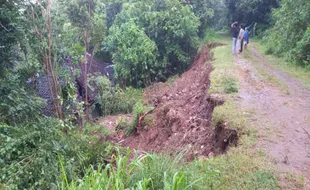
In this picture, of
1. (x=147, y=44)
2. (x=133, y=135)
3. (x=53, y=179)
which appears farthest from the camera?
(x=147, y=44)

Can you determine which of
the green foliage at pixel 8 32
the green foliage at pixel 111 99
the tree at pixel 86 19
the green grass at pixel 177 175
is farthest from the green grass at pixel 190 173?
the green foliage at pixel 111 99

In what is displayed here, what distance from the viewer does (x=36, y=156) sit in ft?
14.9

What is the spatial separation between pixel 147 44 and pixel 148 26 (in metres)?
1.71

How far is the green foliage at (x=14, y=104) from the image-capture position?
5.41 m

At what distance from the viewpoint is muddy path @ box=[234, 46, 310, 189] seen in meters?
3.97

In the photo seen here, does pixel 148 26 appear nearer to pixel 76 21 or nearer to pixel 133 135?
pixel 76 21

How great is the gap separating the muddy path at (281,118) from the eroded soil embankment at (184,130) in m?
0.64

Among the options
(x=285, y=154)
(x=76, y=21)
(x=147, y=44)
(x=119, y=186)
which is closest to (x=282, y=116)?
(x=285, y=154)

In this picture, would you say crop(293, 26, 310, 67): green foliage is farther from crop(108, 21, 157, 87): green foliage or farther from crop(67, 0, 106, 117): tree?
Answer: crop(67, 0, 106, 117): tree

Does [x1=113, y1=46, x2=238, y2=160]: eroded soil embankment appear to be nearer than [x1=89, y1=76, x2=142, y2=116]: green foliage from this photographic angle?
Yes

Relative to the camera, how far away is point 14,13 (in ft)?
20.1

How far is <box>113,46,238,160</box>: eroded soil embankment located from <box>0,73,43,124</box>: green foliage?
2838mm

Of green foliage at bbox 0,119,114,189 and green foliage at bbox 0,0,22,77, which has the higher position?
green foliage at bbox 0,0,22,77

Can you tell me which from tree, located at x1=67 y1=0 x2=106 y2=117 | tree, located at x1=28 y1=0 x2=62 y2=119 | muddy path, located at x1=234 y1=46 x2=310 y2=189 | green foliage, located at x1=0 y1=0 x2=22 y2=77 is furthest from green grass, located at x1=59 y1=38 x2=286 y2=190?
tree, located at x1=67 y1=0 x2=106 y2=117
